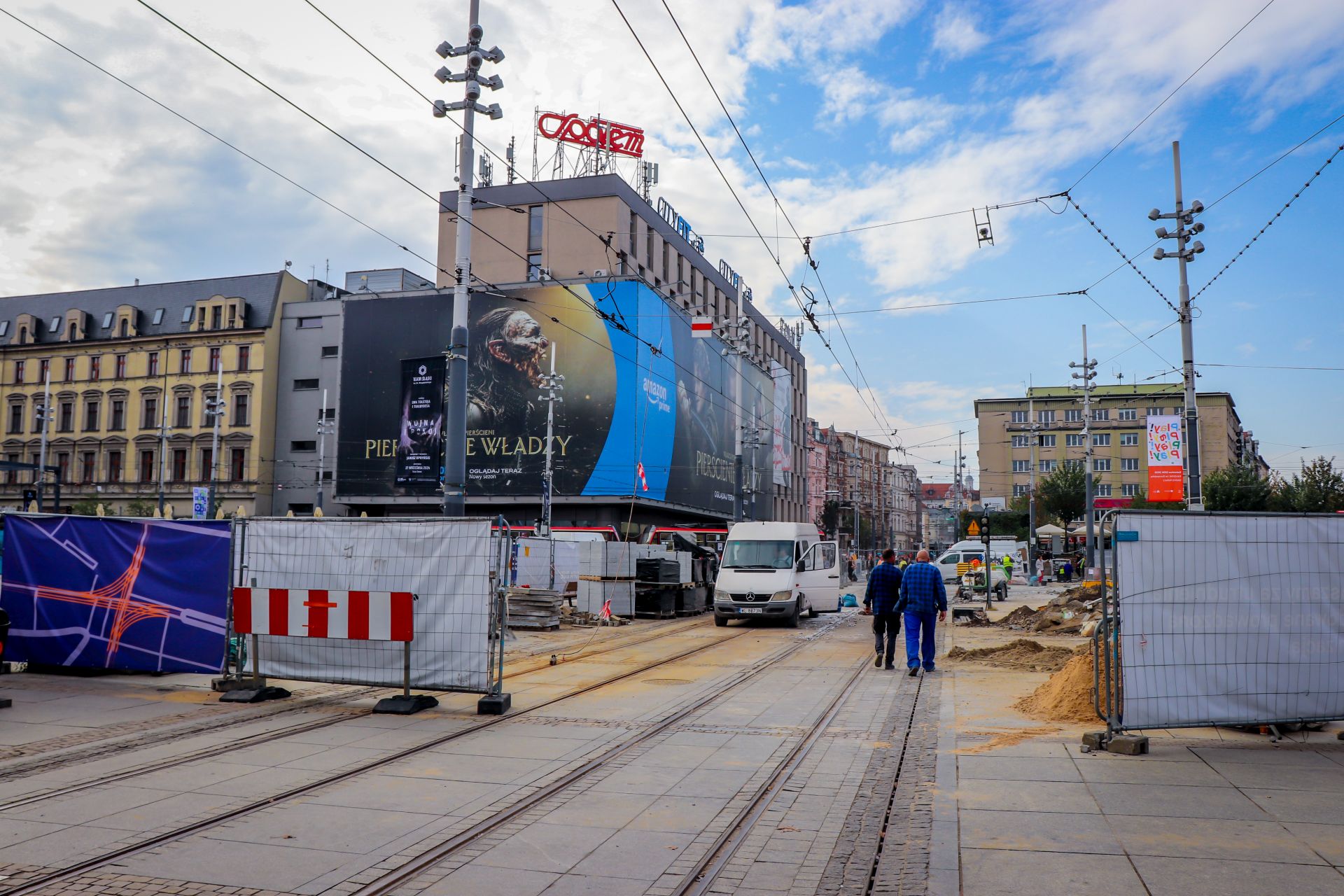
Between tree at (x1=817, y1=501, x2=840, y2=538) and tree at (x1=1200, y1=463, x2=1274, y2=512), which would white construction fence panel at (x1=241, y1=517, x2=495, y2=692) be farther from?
tree at (x1=817, y1=501, x2=840, y2=538)

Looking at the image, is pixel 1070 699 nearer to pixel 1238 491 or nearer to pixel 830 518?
pixel 1238 491

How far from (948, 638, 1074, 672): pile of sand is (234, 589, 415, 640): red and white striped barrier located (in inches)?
358

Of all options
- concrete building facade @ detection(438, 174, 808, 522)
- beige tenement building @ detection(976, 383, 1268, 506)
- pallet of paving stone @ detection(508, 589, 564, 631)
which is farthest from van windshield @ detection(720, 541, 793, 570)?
beige tenement building @ detection(976, 383, 1268, 506)

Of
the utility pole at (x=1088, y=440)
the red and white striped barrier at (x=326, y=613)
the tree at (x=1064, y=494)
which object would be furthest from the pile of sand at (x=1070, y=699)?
the tree at (x=1064, y=494)

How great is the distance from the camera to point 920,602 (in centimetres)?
1398

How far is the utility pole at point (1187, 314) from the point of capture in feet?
68.2

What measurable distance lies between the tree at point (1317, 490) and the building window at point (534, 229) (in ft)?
142

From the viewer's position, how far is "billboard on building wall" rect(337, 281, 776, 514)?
177ft

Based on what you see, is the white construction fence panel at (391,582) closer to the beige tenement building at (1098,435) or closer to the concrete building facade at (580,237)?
the concrete building facade at (580,237)

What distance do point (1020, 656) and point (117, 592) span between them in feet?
42.0

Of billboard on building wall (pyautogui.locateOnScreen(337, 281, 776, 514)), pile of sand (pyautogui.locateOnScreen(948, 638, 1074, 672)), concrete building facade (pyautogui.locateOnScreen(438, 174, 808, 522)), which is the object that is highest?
concrete building facade (pyautogui.locateOnScreen(438, 174, 808, 522))

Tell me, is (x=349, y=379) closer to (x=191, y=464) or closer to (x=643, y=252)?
(x=191, y=464)

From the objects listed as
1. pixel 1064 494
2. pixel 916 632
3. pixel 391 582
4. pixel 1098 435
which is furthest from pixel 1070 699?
pixel 1098 435

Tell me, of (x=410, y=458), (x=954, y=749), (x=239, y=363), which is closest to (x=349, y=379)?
(x=239, y=363)
